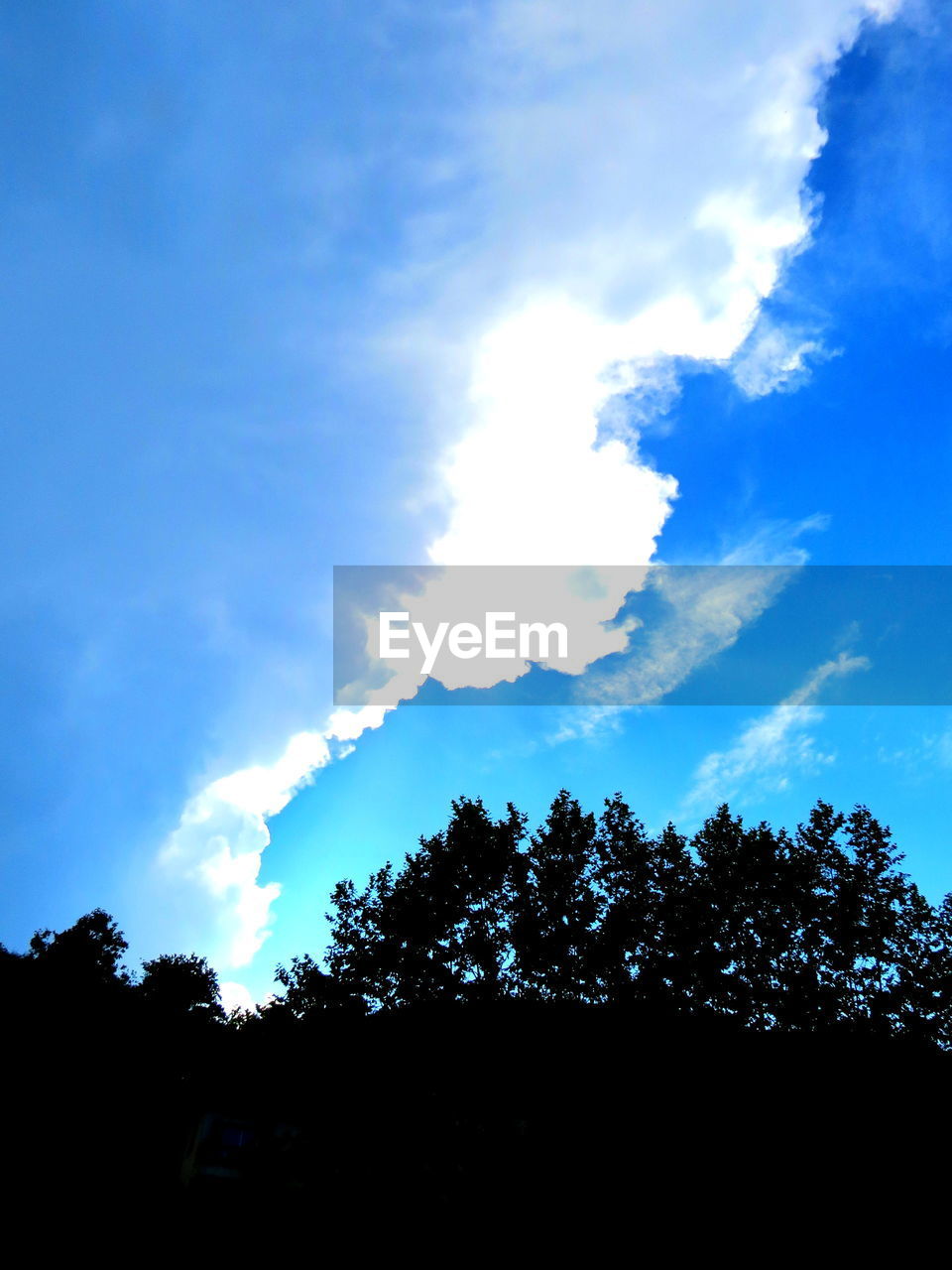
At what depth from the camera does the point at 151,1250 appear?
345 inches

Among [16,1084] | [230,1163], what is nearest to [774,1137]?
[230,1163]

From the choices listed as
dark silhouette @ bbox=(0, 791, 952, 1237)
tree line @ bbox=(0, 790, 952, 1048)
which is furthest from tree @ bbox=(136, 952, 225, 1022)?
dark silhouette @ bbox=(0, 791, 952, 1237)

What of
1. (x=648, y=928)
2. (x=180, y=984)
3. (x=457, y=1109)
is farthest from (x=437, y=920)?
(x=180, y=984)

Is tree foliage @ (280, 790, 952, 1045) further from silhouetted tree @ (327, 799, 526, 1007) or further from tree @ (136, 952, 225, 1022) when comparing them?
tree @ (136, 952, 225, 1022)

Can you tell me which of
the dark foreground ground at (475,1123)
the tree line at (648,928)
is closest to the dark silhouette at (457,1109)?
the dark foreground ground at (475,1123)

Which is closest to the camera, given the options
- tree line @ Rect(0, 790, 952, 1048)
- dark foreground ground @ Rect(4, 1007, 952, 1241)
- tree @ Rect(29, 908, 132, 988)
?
dark foreground ground @ Rect(4, 1007, 952, 1241)

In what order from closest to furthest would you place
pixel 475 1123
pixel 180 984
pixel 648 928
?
pixel 475 1123 → pixel 648 928 → pixel 180 984

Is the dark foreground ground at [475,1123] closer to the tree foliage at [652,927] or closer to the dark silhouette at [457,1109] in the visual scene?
the dark silhouette at [457,1109]

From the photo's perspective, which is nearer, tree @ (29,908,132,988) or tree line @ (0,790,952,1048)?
tree line @ (0,790,952,1048)

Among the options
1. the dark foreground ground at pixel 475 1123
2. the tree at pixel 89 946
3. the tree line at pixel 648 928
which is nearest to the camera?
the dark foreground ground at pixel 475 1123

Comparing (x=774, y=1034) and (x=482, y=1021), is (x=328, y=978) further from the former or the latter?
(x=774, y=1034)

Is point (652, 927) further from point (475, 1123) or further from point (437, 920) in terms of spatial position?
point (475, 1123)

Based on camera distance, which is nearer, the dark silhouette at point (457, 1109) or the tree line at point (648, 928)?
the dark silhouette at point (457, 1109)

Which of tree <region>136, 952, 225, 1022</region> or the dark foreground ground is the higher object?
the dark foreground ground
